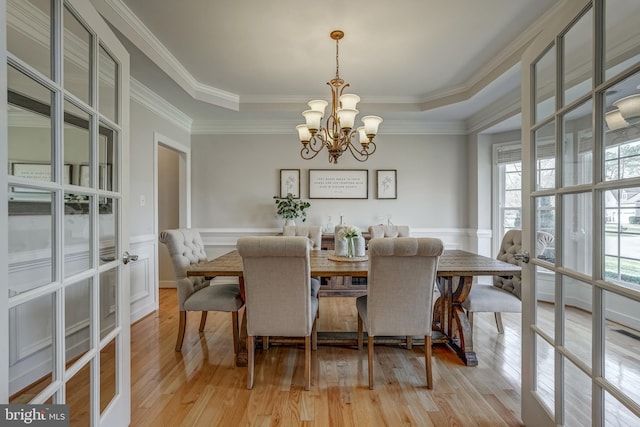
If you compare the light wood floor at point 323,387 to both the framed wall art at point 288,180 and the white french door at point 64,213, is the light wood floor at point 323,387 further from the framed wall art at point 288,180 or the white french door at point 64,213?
the framed wall art at point 288,180

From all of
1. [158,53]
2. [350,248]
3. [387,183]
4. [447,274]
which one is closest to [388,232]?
[387,183]

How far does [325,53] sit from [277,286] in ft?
6.96

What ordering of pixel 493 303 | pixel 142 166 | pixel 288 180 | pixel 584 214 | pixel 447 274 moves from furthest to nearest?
pixel 288 180 < pixel 142 166 < pixel 493 303 < pixel 447 274 < pixel 584 214

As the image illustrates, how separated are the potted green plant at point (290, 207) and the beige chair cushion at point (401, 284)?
248 cm

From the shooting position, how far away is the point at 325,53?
278 cm

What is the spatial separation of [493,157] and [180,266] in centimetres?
405

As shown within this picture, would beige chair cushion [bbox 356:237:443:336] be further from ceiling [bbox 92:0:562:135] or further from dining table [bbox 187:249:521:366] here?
ceiling [bbox 92:0:562:135]

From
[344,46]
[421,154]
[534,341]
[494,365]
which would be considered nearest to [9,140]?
[534,341]

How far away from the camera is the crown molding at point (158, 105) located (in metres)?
3.09

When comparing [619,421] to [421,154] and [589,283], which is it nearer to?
[589,283]

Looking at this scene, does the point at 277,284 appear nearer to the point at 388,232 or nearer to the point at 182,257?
the point at 182,257

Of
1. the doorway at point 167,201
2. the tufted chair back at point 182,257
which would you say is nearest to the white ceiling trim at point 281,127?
the doorway at point 167,201

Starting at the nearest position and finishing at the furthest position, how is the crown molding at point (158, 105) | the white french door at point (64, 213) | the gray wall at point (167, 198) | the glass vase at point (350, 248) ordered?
the white french door at point (64, 213), the glass vase at point (350, 248), the crown molding at point (158, 105), the gray wall at point (167, 198)

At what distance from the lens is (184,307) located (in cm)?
238
